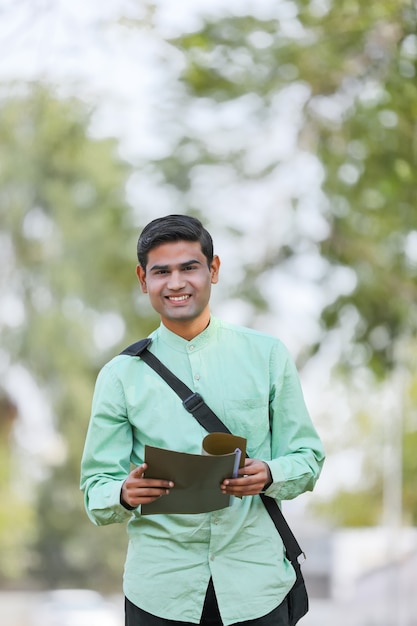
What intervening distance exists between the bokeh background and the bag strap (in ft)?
4.03

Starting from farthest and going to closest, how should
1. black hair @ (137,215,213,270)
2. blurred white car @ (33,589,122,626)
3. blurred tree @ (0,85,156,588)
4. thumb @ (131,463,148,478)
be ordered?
blurred white car @ (33,589,122,626) → blurred tree @ (0,85,156,588) → black hair @ (137,215,213,270) → thumb @ (131,463,148,478)

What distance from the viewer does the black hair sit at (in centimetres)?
245

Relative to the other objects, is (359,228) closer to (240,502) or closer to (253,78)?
(253,78)

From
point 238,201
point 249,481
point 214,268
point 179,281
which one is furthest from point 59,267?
point 249,481

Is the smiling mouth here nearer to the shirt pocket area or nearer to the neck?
the neck

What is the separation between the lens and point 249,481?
2.26 m

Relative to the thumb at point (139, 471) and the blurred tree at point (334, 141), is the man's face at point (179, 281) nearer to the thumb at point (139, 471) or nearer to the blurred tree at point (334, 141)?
the thumb at point (139, 471)

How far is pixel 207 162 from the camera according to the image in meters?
14.0

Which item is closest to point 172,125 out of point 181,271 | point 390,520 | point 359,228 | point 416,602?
point 359,228

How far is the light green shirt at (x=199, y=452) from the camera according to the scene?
2348mm

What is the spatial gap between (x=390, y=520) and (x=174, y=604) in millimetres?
32593

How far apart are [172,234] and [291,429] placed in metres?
0.45

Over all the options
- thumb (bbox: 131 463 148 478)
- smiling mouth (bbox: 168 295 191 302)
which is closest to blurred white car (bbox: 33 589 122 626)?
smiling mouth (bbox: 168 295 191 302)

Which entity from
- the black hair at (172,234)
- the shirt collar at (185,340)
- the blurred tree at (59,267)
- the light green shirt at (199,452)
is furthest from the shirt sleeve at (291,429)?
the blurred tree at (59,267)
